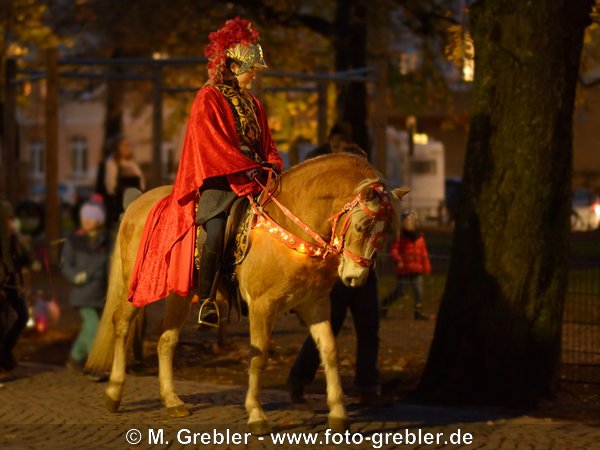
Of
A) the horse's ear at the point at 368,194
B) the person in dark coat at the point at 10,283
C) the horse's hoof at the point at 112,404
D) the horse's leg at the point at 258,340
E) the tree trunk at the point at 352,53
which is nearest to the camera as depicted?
the horse's ear at the point at 368,194

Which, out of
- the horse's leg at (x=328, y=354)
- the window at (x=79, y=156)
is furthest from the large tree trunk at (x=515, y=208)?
the window at (x=79, y=156)

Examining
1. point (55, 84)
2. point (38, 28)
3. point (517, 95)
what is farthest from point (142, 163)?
point (517, 95)

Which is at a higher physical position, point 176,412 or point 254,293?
point 254,293

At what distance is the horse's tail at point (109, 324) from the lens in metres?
11.5

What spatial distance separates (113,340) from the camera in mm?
11633

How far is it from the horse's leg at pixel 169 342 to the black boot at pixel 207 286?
82cm

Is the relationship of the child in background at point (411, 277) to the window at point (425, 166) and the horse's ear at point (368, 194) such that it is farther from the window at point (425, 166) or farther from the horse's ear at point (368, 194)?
the window at point (425, 166)

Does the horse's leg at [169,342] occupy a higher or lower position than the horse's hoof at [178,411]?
higher

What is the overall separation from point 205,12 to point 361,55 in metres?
4.18

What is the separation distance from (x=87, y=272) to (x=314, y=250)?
13.1 ft

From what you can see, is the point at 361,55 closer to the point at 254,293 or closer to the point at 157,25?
the point at 157,25

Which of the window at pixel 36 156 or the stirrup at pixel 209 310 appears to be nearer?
the stirrup at pixel 209 310

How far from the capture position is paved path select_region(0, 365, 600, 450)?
9.40 m

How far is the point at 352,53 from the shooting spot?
83.5 ft
